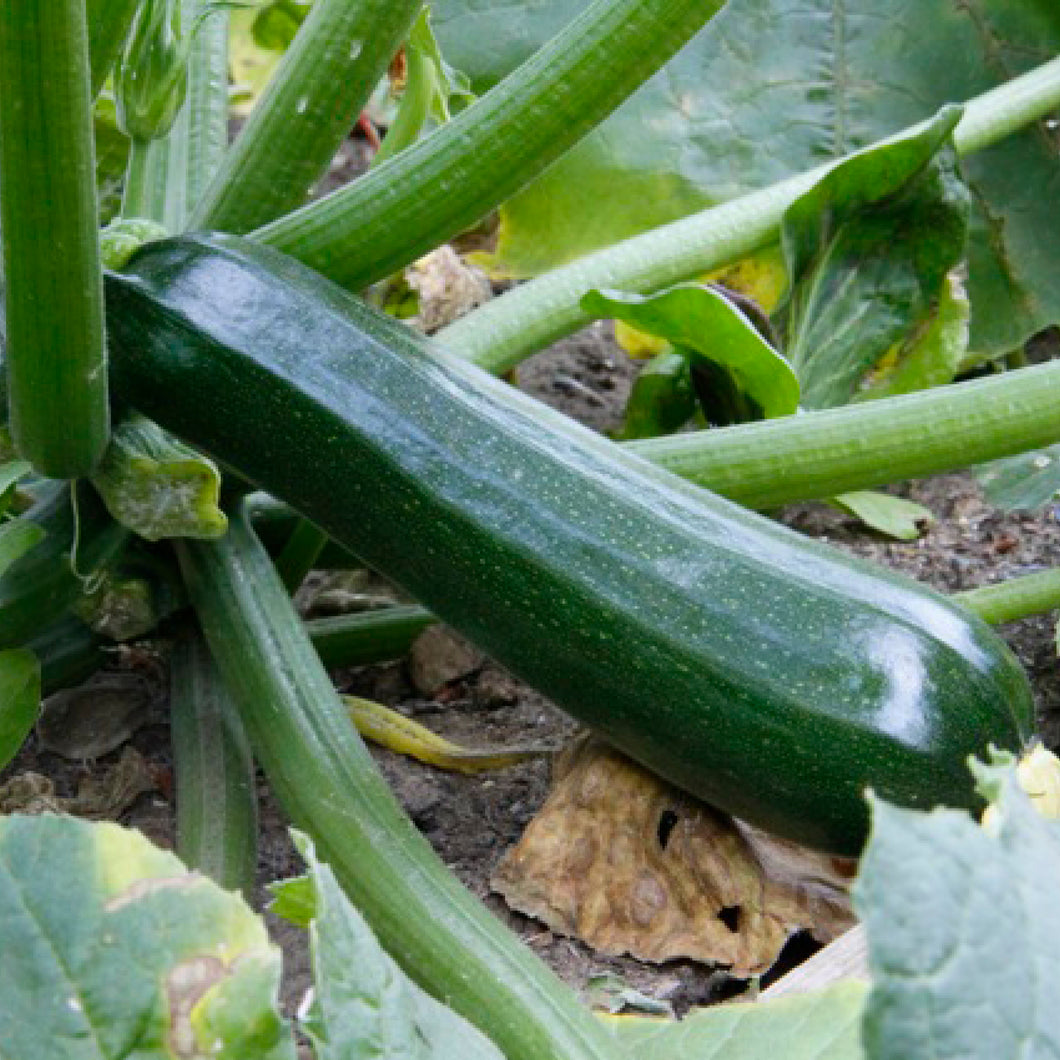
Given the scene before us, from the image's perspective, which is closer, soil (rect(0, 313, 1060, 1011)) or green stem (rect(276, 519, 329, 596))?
soil (rect(0, 313, 1060, 1011))

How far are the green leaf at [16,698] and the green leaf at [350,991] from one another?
744 mm

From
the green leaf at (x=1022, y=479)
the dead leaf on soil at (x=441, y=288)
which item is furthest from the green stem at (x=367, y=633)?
the green leaf at (x=1022, y=479)

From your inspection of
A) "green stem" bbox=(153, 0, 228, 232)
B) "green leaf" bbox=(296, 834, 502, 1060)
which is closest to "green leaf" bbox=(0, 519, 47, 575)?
"green stem" bbox=(153, 0, 228, 232)

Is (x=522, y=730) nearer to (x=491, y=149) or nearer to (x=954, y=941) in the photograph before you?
(x=491, y=149)

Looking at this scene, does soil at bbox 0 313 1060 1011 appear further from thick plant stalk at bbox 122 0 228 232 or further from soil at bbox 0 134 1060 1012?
thick plant stalk at bbox 122 0 228 232

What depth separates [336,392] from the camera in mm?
1621

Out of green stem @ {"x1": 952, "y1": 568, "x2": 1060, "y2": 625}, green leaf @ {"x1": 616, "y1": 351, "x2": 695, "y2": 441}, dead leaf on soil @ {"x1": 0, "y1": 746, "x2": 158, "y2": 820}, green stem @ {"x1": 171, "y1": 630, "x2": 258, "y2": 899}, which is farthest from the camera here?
green leaf @ {"x1": 616, "y1": 351, "x2": 695, "y2": 441}

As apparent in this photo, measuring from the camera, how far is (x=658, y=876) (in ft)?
5.55

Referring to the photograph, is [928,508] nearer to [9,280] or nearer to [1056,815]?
[1056,815]

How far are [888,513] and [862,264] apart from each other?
0.33 meters

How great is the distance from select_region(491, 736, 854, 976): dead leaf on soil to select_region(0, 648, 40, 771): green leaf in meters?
0.46

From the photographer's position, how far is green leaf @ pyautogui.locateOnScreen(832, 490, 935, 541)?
2291 mm

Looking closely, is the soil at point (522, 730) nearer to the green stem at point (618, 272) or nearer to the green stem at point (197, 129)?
the green stem at point (618, 272)

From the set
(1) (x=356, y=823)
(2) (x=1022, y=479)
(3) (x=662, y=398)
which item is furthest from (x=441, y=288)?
(1) (x=356, y=823)
